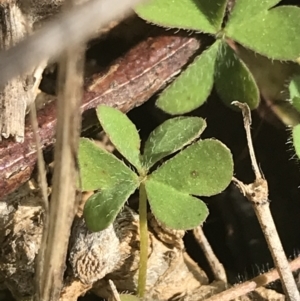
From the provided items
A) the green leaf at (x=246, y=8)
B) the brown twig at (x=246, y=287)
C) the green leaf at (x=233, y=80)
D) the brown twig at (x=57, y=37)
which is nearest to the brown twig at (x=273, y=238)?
the brown twig at (x=246, y=287)

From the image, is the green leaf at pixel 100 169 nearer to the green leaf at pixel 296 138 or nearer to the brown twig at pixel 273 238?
the brown twig at pixel 273 238

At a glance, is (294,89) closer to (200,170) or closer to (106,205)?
(200,170)

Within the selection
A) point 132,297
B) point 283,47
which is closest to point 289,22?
point 283,47

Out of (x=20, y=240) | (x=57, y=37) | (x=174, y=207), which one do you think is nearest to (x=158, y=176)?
(x=174, y=207)

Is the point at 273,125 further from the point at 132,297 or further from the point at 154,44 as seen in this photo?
the point at 132,297

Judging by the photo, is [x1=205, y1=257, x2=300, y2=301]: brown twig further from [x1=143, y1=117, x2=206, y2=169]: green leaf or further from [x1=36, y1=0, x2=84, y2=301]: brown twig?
[x1=36, y1=0, x2=84, y2=301]: brown twig

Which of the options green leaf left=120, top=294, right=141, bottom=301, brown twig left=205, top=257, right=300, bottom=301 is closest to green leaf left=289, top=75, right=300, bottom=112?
brown twig left=205, top=257, right=300, bottom=301
